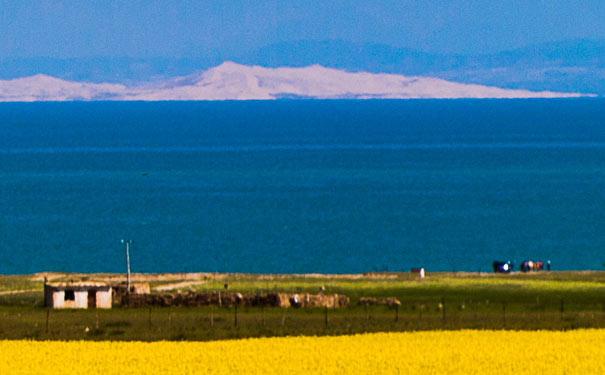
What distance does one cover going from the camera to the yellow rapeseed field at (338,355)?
4372 cm

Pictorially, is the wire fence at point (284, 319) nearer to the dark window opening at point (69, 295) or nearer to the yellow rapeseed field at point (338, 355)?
the dark window opening at point (69, 295)

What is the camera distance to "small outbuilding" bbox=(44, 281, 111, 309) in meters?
64.8

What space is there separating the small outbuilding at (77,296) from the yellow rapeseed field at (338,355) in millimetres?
14616

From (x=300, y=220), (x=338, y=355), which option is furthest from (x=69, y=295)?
(x=300, y=220)

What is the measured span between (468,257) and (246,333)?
6340 cm

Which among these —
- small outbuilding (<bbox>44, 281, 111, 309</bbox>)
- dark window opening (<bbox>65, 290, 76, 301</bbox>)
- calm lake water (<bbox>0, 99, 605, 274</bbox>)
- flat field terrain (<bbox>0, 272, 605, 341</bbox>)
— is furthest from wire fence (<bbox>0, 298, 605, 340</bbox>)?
calm lake water (<bbox>0, 99, 605, 274</bbox>)

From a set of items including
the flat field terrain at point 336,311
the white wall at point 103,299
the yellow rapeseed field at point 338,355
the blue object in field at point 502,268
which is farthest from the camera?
the blue object in field at point 502,268

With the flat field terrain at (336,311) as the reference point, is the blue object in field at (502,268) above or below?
below

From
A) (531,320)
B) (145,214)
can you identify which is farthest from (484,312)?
(145,214)

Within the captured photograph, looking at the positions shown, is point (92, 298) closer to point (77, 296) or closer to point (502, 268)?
point (77, 296)

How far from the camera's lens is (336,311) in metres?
61.2

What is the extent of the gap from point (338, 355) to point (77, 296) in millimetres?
21777

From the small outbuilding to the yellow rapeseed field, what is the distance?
14616 millimetres

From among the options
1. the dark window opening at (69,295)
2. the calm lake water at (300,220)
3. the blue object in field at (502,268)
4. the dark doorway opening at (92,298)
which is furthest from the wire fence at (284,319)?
the calm lake water at (300,220)
